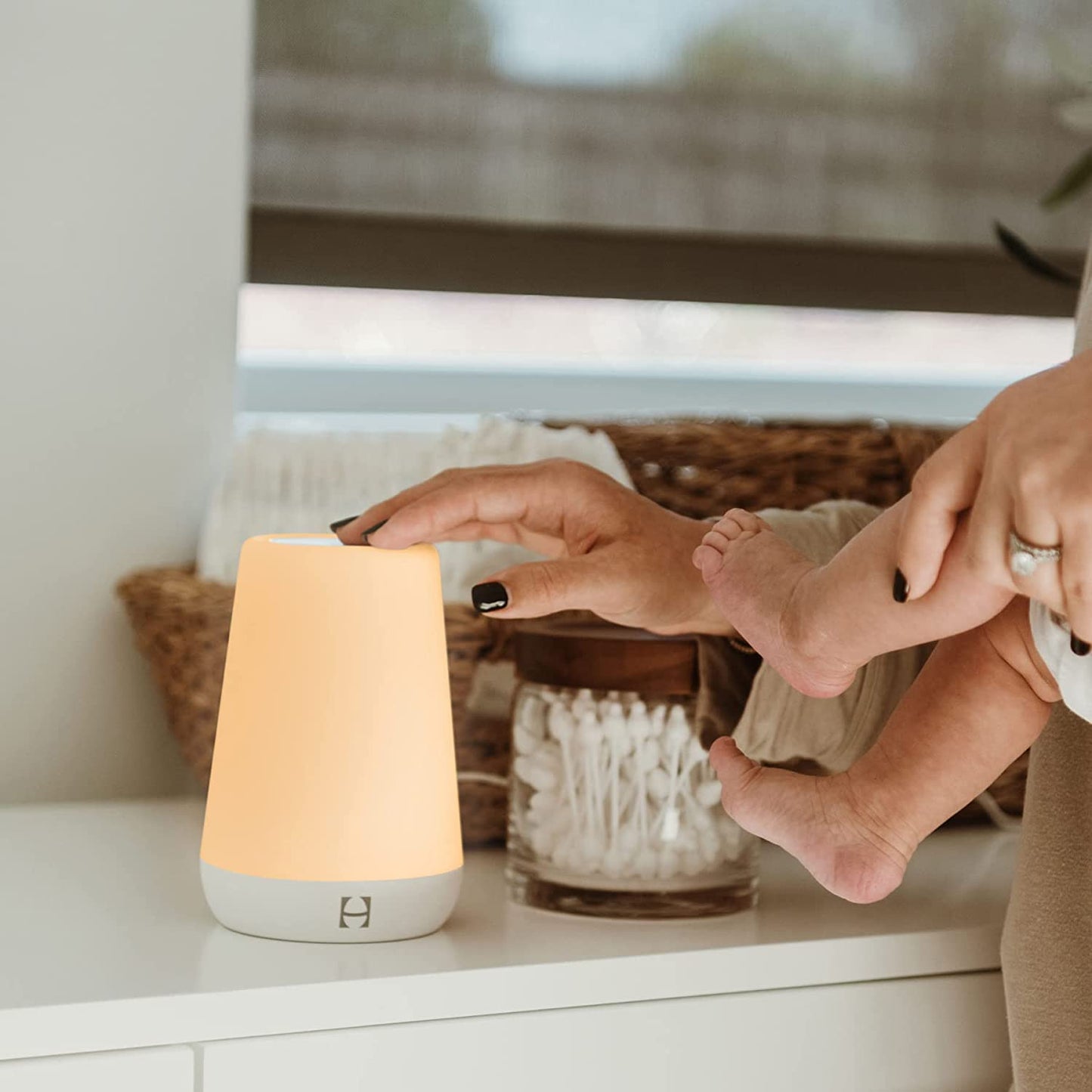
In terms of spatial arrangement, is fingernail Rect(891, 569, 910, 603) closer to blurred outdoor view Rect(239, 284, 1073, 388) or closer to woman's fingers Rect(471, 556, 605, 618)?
woman's fingers Rect(471, 556, 605, 618)

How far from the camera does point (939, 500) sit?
489 mm

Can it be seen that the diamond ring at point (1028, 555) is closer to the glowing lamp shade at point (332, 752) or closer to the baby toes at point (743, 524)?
the baby toes at point (743, 524)

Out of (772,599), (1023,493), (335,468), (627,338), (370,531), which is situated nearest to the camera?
(1023,493)

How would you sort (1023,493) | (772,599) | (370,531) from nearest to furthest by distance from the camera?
(1023,493), (772,599), (370,531)

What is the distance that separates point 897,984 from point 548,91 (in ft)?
3.44

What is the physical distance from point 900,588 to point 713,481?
509mm

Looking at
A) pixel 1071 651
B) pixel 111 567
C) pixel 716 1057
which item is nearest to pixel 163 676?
pixel 111 567

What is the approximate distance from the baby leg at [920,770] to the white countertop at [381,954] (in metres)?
0.13

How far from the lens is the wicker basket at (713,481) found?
94 centimetres

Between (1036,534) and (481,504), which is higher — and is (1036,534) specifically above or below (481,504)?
above

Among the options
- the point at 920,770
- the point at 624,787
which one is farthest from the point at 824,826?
the point at 624,787

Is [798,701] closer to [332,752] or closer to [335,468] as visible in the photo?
[332,752]

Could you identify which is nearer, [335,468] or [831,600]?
[831,600]

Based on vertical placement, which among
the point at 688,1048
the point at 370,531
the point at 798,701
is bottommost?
the point at 688,1048
